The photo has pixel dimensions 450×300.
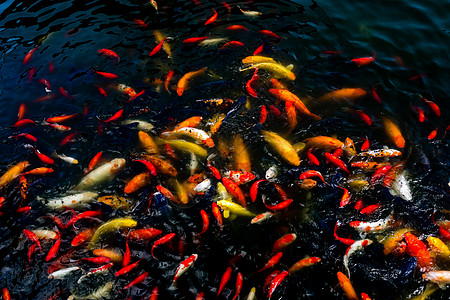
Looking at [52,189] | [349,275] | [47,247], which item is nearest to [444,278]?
[349,275]

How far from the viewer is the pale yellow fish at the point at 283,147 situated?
5.05 metres

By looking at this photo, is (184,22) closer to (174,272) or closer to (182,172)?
(182,172)

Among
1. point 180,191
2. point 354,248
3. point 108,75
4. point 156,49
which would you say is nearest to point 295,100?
point 180,191

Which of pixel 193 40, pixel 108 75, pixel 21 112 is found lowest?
pixel 21 112

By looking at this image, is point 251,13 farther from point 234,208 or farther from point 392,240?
point 392,240

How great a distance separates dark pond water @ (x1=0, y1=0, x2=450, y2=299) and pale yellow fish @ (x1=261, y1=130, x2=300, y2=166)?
0.12m

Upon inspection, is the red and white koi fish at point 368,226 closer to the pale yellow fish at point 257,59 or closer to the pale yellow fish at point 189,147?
the pale yellow fish at point 189,147

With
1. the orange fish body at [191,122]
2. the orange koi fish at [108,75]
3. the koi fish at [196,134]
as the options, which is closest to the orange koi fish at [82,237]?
the koi fish at [196,134]

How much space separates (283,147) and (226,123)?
1194 mm

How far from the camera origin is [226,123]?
5.71 metres

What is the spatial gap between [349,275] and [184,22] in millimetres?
6878

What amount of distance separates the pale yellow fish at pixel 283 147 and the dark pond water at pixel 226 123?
12 cm

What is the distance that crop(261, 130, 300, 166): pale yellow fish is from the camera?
16.6 ft

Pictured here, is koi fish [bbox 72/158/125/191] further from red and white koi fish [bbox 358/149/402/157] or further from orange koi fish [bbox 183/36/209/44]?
red and white koi fish [bbox 358/149/402/157]
